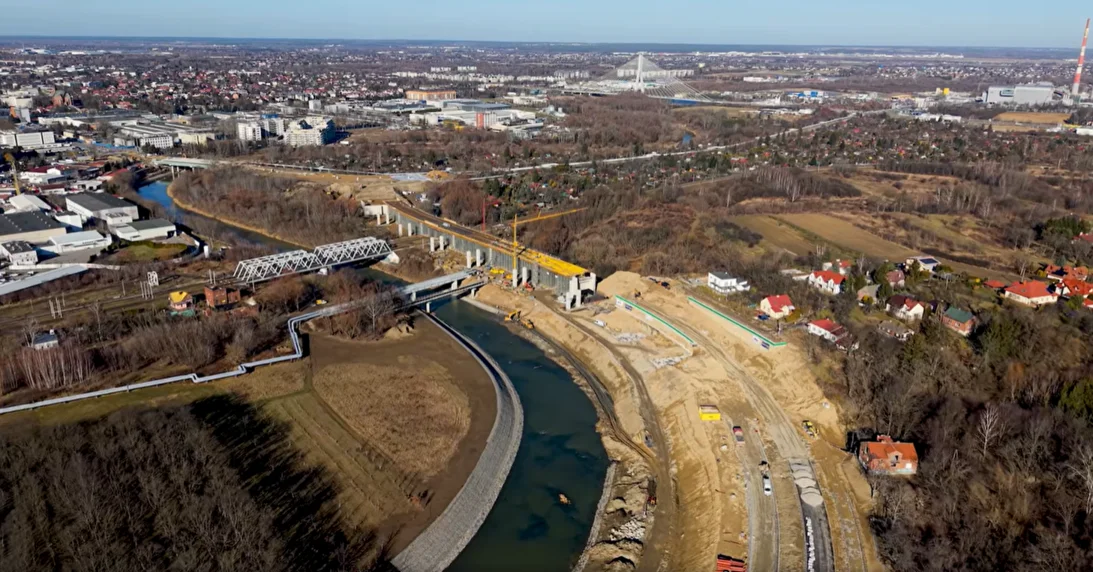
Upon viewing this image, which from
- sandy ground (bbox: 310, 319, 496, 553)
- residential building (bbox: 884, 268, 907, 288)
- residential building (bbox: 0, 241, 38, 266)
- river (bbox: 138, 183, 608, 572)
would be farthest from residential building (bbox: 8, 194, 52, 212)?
residential building (bbox: 884, 268, 907, 288)

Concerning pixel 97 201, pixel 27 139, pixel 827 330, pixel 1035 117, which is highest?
pixel 1035 117

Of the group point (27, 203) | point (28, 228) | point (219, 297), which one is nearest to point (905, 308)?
point (219, 297)

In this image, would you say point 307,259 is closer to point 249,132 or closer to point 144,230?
point 144,230

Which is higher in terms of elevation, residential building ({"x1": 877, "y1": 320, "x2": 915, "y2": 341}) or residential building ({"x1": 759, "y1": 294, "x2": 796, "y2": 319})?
residential building ({"x1": 759, "y1": 294, "x2": 796, "y2": 319})

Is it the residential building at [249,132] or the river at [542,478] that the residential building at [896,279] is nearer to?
the river at [542,478]

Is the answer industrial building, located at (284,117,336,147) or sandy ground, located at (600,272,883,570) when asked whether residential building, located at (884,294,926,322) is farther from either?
industrial building, located at (284,117,336,147)

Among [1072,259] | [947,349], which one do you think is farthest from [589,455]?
[1072,259]
